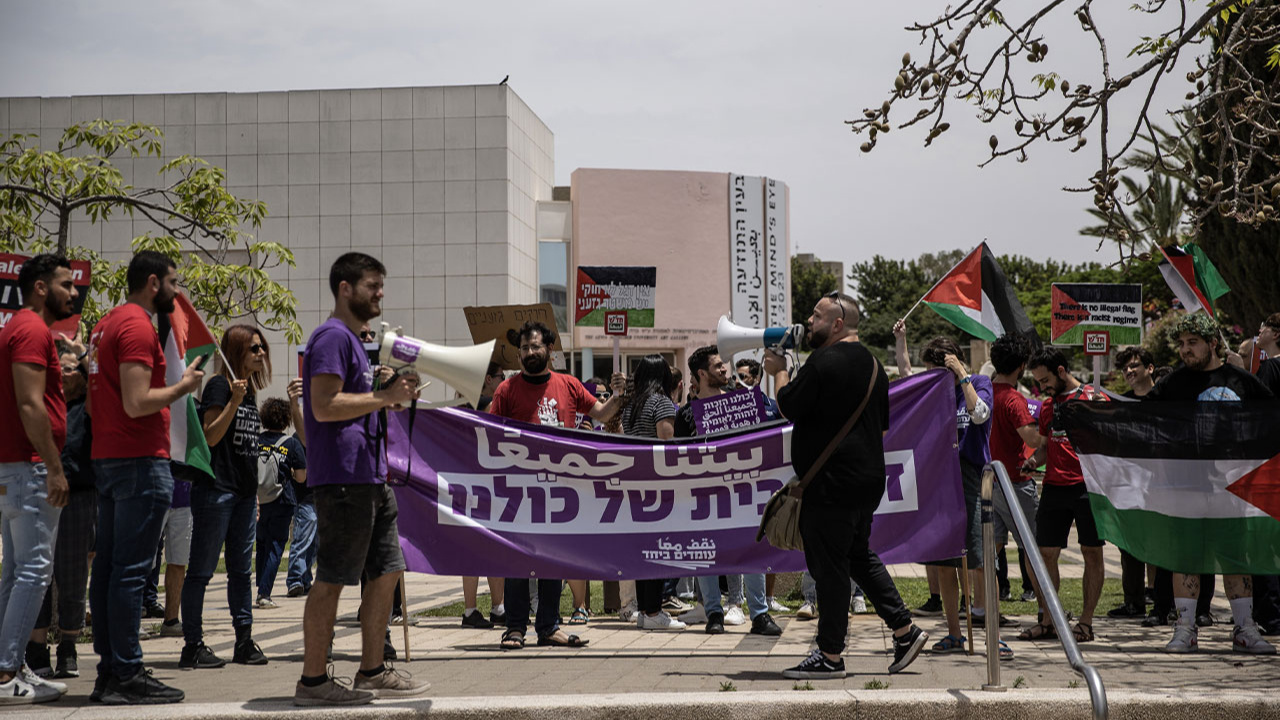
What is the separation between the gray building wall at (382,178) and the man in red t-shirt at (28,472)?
2576cm

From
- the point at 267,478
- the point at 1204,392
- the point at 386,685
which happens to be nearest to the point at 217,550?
the point at 386,685

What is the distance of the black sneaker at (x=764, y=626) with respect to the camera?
8.30 m

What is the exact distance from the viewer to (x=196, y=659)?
687 centimetres

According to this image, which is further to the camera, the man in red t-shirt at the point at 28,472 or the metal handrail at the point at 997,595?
the man in red t-shirt at the point at 28,472

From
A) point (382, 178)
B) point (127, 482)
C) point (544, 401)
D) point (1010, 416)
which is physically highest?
point (382, 178)

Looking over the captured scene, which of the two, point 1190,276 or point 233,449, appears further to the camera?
point 1190,276

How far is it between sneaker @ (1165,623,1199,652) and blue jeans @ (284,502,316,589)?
8.46 m

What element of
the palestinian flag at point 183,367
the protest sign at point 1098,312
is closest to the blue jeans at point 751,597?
the palestinian flag at point 183,367

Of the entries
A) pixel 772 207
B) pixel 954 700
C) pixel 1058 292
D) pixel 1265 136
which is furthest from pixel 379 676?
pixel 772 207

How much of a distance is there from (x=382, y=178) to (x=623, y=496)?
25897mm

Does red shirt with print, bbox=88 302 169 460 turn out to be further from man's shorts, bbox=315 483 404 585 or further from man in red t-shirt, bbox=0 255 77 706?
man's shorts, bbox=315 483 404 585

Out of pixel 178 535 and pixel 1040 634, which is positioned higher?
pixel 178 535

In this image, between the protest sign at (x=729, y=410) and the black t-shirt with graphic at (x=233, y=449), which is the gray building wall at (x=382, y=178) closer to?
the protest sign at (x=729, y=410)

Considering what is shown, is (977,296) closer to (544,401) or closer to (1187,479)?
(1187,479)
